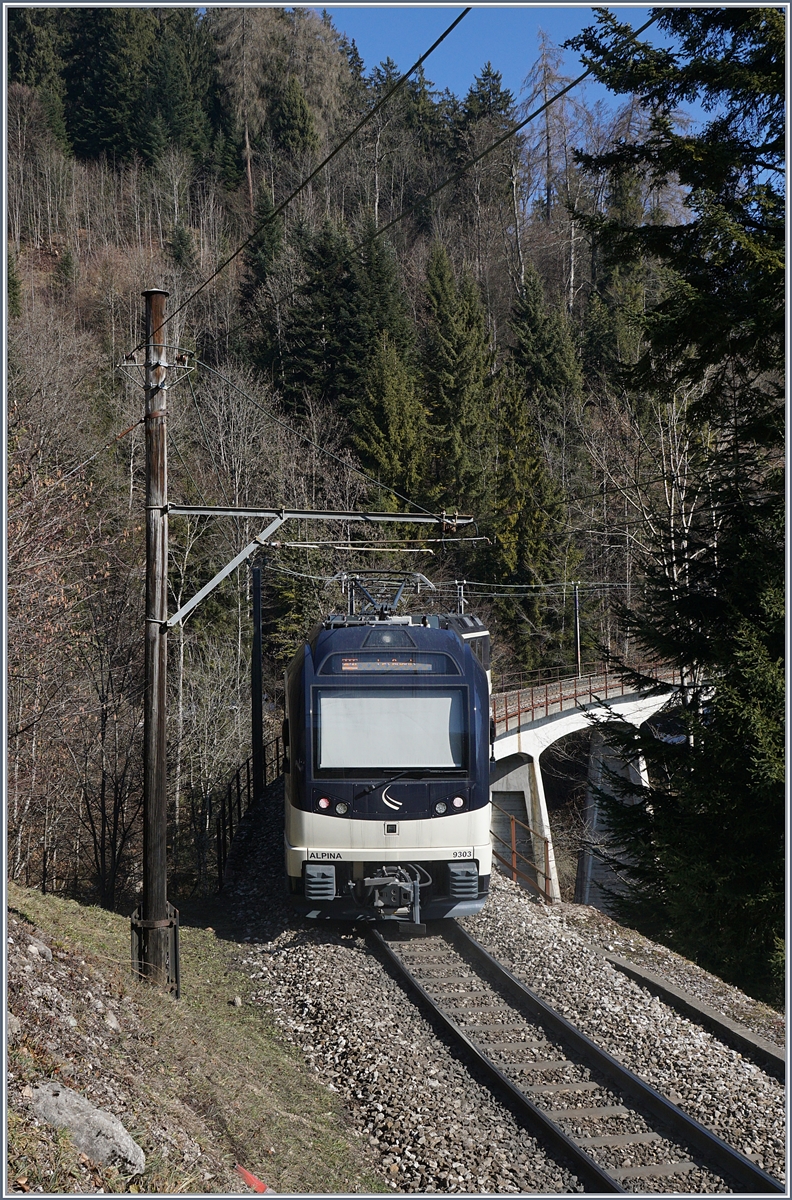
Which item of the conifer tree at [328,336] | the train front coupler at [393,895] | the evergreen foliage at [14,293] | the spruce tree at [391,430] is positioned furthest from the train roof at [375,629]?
the conifer tree at [328,336]

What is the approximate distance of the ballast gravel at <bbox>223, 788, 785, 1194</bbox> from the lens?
20.1 feet

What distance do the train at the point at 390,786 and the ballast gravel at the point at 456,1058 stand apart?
850mm

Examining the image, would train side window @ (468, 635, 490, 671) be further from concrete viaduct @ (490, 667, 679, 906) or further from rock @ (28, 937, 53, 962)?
concrete viaduct @ (490, 667, 679, 906)

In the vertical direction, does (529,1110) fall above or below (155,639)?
below

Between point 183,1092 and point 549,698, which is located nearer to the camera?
point 183,1092

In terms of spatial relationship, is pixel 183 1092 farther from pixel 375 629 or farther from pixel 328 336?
pixel 328 336

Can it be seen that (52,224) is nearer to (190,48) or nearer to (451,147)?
(190,48)

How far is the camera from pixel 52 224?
156 feet

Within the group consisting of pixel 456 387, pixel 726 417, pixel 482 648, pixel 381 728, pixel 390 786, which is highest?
pixel 456 387

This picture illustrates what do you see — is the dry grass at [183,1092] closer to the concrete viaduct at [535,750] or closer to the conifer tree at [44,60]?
the concrete viaduct at [535,750]

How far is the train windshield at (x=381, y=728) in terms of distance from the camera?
9.64m

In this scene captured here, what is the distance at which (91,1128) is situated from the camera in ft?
15.4

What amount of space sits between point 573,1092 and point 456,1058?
1030 mm

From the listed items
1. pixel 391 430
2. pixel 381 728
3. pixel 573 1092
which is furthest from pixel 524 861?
pixel 391 430
